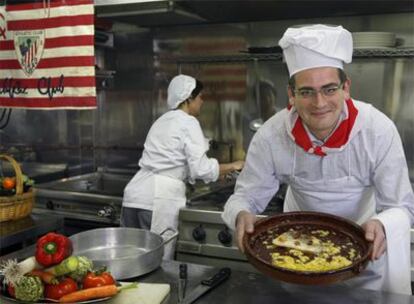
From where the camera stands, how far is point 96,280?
1.17 meters

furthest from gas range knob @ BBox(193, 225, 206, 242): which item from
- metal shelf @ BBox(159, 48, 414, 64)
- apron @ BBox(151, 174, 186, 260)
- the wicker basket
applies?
metal shelf @ BBox(159, 48, 414, 64)

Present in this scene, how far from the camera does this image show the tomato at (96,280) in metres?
1.16

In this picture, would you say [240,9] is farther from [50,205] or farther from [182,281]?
[182,281]

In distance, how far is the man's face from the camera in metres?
1.29

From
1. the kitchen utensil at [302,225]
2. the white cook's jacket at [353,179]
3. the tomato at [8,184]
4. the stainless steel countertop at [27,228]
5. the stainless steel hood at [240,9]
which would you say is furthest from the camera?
the stainless steel hood at [240,9]

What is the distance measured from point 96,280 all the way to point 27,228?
3.07 ft

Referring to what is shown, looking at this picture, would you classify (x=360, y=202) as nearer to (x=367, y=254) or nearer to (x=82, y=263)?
(x=367, y=254)

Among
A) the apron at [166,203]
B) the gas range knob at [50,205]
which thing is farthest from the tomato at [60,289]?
the gas range knob at [50,205]

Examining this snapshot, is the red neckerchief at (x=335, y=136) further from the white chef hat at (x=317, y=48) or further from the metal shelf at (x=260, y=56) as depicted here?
the metal shelf at (x=260, y=56)

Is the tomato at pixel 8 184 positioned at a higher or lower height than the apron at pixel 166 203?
higher

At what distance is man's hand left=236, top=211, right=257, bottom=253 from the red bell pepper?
0.45 m

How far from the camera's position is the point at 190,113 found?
8.46 ft

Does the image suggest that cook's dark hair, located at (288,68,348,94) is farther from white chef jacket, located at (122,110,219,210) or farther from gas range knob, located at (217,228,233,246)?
white chef jacket, located at (122,110,219,210)

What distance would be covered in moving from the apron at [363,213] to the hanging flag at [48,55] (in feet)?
2.70
